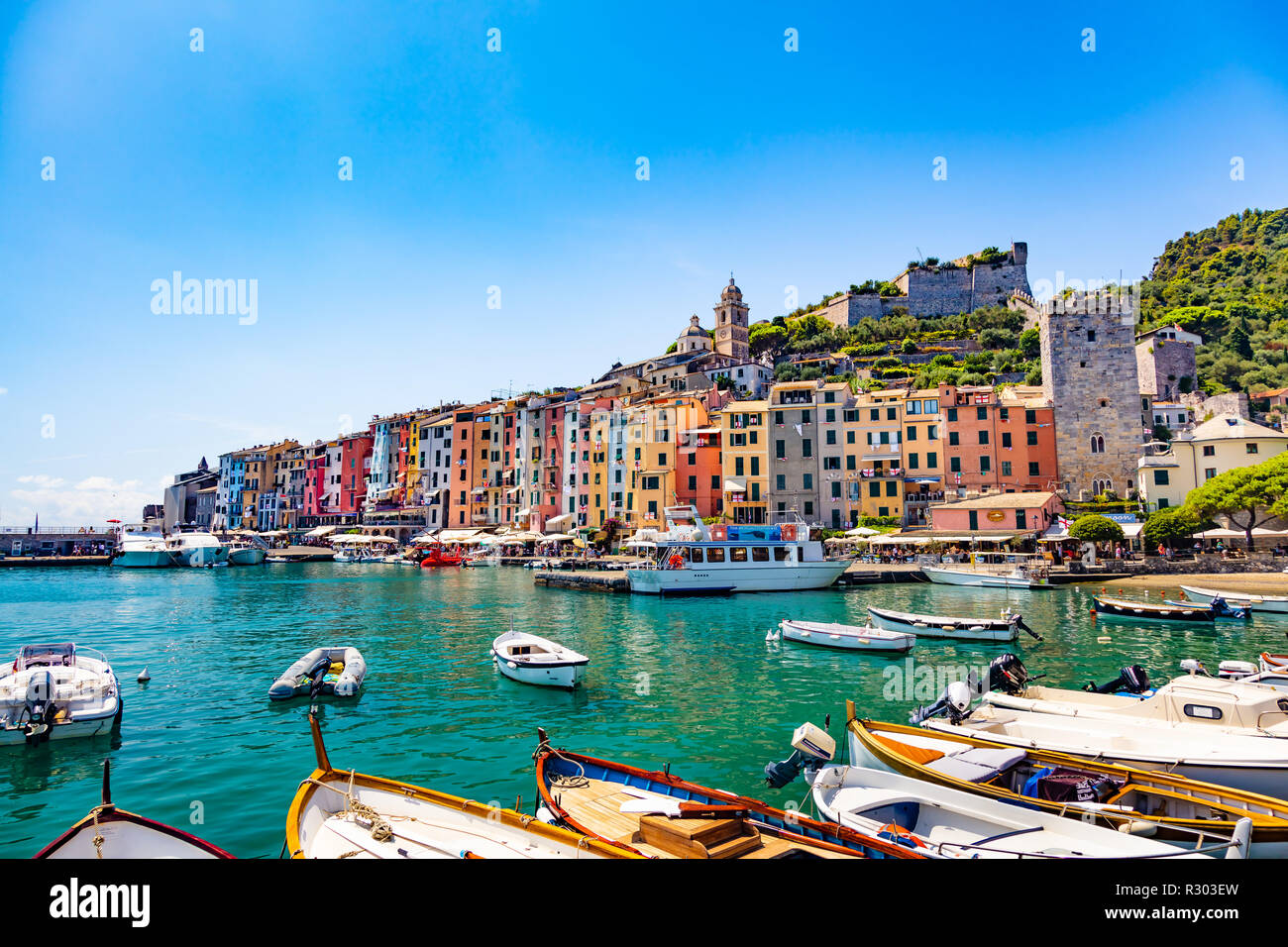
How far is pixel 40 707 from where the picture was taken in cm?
1421

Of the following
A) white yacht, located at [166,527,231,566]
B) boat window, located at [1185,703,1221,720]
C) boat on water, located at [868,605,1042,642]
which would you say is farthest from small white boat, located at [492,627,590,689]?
white yacht, located at [166,527,231,566]

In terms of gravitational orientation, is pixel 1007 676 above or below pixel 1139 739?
below

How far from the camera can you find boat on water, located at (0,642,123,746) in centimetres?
1398

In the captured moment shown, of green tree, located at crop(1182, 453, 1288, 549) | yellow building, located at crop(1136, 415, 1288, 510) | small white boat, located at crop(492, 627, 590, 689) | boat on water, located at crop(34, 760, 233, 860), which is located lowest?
small white boat, located at crop(492, 627, 590, 689)

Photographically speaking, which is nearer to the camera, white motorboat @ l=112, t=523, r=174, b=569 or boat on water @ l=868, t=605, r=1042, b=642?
boat on water @ l=868, t=605, r=1042, b=642

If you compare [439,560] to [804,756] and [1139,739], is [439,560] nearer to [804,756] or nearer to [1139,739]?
[804,756]

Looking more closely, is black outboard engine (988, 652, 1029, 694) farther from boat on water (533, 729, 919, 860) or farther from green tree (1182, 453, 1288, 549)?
green tree (1182, 453, 1288, 549)

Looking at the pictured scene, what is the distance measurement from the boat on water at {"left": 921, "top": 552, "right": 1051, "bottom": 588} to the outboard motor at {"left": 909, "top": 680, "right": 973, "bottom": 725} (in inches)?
1090

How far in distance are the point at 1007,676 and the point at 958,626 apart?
10.9m

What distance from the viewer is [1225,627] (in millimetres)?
27094

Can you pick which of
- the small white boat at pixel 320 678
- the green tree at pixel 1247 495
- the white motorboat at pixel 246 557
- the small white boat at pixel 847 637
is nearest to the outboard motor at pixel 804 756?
the small white boat at pixel 320 678

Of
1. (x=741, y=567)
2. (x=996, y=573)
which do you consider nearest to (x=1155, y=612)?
(x=996, y=573)

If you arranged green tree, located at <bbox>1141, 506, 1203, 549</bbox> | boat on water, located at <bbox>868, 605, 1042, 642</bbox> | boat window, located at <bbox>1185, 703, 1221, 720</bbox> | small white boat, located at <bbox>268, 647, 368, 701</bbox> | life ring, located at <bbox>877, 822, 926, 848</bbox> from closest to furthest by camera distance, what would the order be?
life ring, located at <bbox>877, 822, 926, 848</bbox> < boat window, located at <bbox>1185, 703, 1221, 720</bbox> < small white boat, located at <bbox>268, 647, 368, 701</bbox> < boat on water, located at <bbox>868, 605, 1042, 642</bbox> < green tree, located at <bbox>1141, 506, 1203, 549</bbox>
